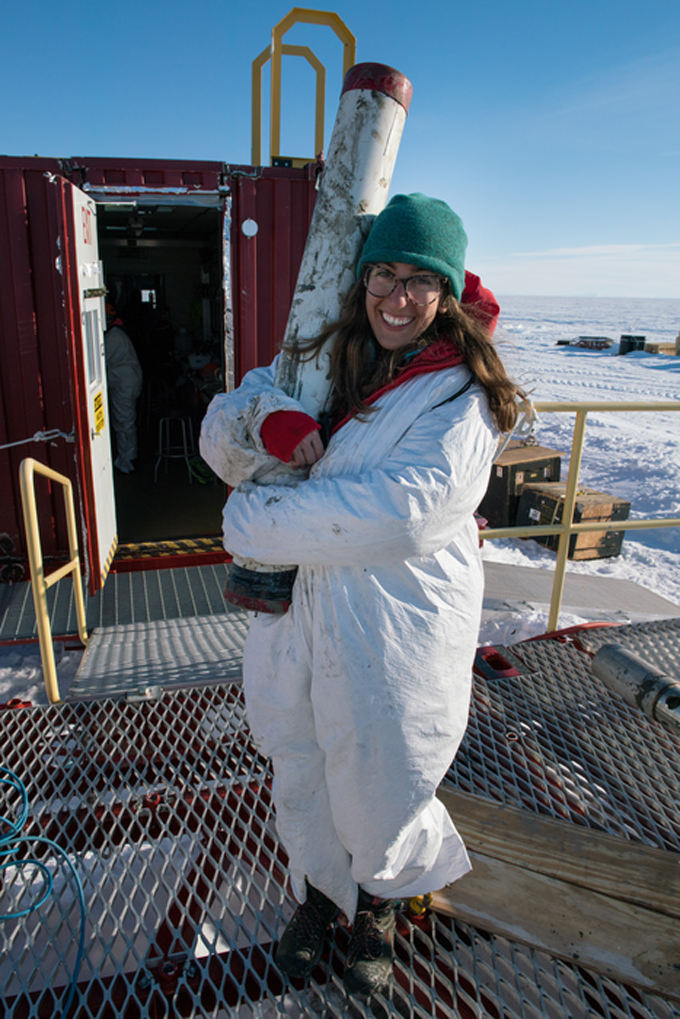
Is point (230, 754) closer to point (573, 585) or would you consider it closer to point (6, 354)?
point (6, 354)

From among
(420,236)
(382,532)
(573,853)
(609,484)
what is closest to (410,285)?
(420,236)

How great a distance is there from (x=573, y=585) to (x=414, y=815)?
4.62 meters

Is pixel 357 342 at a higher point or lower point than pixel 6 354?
higher

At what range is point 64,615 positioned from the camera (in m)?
4.54

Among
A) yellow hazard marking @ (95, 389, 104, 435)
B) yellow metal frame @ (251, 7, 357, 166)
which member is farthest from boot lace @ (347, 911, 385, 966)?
yellow metal frame @ (251, 7, 357, 166)

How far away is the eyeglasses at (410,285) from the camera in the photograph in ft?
4.62

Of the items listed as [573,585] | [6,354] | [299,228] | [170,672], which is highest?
[299,228]

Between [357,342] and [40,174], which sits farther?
[40,174]

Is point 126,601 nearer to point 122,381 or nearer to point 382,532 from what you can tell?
point 122,381

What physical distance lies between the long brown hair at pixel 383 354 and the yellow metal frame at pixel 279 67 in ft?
13.2

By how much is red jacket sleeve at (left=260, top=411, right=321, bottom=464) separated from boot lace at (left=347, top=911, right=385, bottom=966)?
1.25m

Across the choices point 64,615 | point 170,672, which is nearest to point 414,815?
point 170,672

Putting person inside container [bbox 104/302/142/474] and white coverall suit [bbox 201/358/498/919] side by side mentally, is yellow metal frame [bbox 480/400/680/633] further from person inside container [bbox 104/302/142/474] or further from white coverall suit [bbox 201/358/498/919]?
person inside container [bbox 104/302/142/474]

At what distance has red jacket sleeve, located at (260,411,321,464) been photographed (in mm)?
1411
